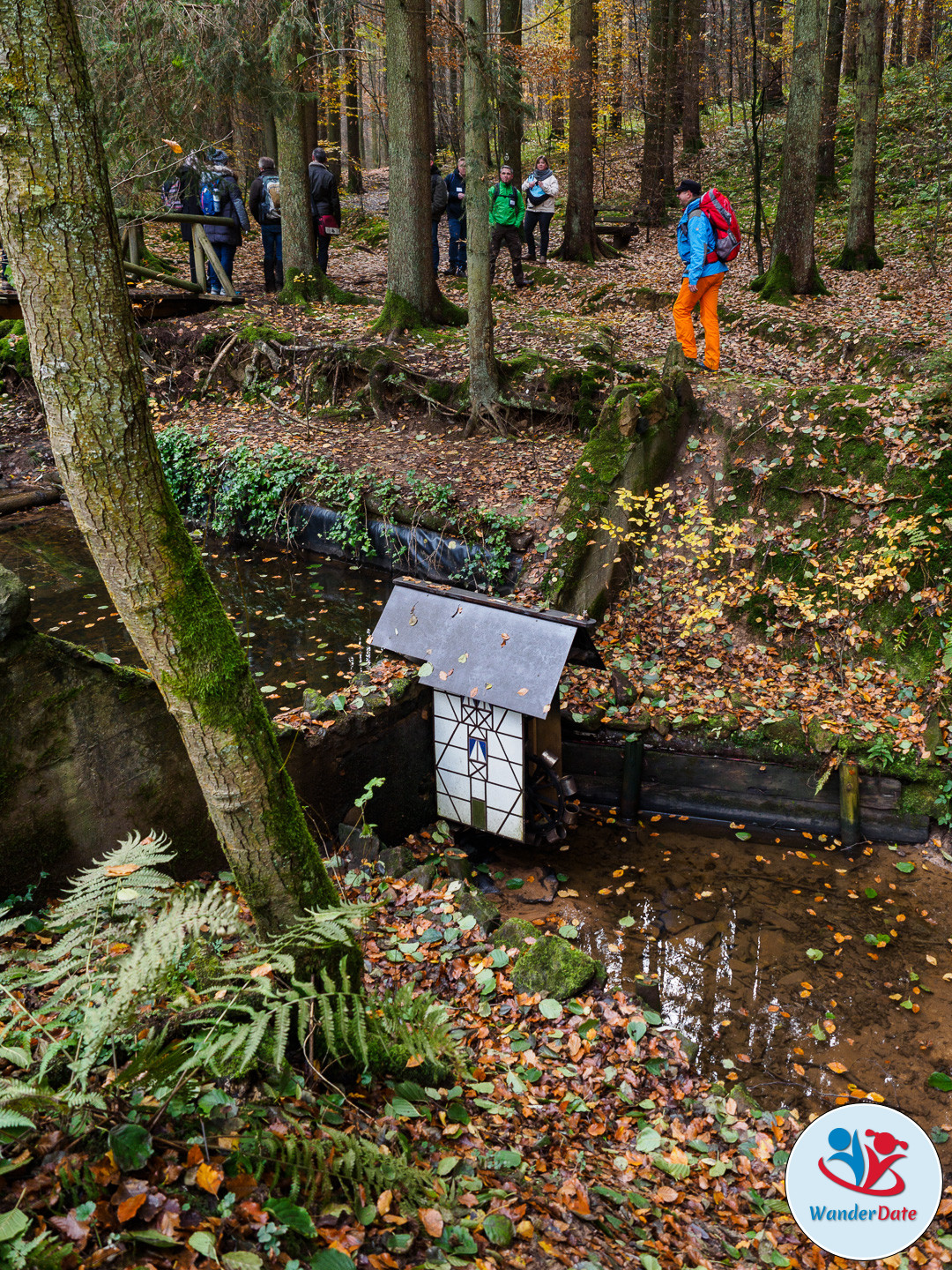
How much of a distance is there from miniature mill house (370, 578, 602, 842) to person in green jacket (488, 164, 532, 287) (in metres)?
9.73

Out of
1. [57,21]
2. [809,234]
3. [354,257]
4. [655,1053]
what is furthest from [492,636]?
[354,257]

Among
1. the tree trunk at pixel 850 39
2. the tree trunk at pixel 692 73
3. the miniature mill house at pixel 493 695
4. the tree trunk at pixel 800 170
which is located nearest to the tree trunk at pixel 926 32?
the tree trunk at pixel 850 39

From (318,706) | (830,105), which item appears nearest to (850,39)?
(830,105)

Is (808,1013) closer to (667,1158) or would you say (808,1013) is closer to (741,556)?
(667,1158)

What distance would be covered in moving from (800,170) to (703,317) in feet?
16.4

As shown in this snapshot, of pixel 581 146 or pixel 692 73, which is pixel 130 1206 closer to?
pixel 581 146

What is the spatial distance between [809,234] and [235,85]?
8949 millimetres

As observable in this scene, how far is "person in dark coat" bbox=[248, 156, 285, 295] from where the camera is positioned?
577 inches

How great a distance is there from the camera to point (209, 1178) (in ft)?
7.93

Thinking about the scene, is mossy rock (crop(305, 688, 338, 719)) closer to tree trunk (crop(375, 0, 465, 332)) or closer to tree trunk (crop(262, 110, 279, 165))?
tree trunk (crop(375, 0, 465, 332))

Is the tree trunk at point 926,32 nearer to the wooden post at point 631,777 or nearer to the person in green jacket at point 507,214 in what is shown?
the person in green jacket at point 507,214

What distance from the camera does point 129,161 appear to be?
10969 mm

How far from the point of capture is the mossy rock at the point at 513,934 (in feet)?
17.0

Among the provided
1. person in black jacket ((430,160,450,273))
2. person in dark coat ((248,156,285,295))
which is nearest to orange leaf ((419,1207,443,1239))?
person in black jacket ((430,160,450,273))
